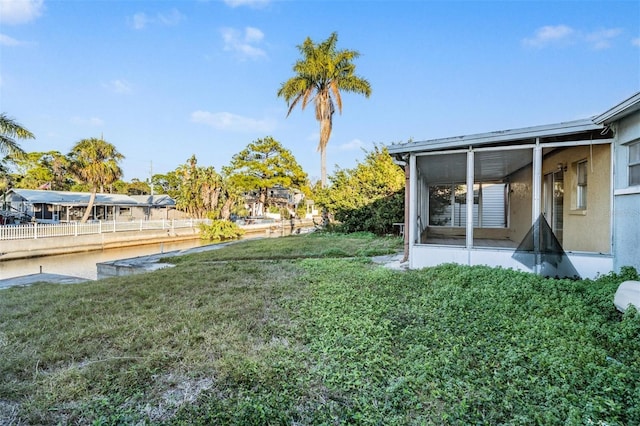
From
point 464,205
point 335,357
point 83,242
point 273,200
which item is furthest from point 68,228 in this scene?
point 273,200

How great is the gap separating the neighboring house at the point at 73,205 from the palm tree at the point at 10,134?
1344 centimetres

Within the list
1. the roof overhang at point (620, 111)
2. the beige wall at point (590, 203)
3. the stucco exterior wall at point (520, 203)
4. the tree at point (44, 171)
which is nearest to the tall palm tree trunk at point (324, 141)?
the stucco exterior wall at point (520, 203)

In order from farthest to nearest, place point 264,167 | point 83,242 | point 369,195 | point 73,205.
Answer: point 264,167 → point 73,205 → point 83,242 → point 369,195

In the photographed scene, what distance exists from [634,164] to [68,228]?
24514 mm

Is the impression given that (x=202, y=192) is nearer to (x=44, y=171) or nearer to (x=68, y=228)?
(x=68, y=228)

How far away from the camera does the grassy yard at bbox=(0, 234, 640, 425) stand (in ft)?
7.65

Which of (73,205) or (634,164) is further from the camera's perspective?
(73,205)

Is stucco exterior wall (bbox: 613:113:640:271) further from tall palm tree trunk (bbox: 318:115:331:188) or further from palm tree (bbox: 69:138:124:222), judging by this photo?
palm tree (bbox: 69:138:124:222)

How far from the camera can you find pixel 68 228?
1970cm

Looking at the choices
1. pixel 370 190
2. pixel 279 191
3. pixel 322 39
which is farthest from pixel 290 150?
pixel 370 190

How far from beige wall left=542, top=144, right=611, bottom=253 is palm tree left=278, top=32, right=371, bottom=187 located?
51.9 ft

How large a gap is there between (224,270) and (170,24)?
11.1 metres

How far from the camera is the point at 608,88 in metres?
12.5

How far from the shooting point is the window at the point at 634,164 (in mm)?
5112
